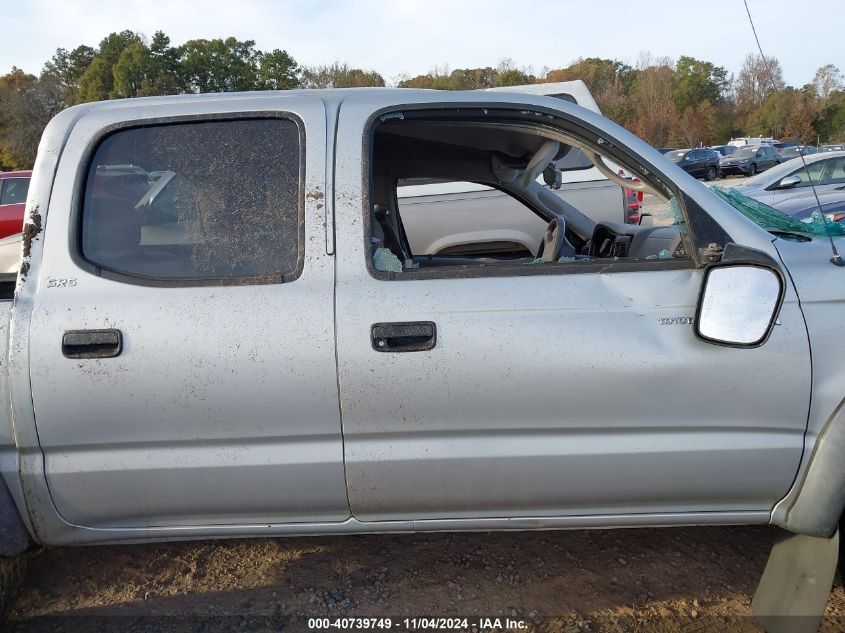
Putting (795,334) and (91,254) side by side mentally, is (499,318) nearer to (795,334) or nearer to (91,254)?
(795,334)

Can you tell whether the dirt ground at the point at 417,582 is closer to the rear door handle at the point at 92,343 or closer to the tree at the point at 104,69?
the rear door handle at the point at 92,343

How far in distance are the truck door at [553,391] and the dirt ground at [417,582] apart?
56 centimetres

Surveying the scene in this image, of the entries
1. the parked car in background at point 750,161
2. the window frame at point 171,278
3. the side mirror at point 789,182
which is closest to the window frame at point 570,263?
the window frame at point 171,278

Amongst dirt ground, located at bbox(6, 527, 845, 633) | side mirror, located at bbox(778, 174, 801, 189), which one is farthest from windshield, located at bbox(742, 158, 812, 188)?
dirt ground, located at bbox(6, 527, 845, 633)

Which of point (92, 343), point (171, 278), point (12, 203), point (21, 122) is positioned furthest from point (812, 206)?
point (21, 122)

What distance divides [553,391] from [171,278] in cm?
140

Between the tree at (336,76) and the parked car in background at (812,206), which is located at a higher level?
the tree at (336,76)

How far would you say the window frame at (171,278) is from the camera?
2.29 meters

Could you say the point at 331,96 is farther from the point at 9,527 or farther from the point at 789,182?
the point at 789,182

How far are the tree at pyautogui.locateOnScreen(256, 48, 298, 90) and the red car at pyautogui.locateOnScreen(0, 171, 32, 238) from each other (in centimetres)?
4483

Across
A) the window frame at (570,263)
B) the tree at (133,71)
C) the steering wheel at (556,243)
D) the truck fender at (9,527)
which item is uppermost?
the tree at (133,71)

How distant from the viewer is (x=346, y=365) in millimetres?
2213

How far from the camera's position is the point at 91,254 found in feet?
7.66

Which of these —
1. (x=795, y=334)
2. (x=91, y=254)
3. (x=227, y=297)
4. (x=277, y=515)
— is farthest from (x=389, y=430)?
(x=795, y=334)
